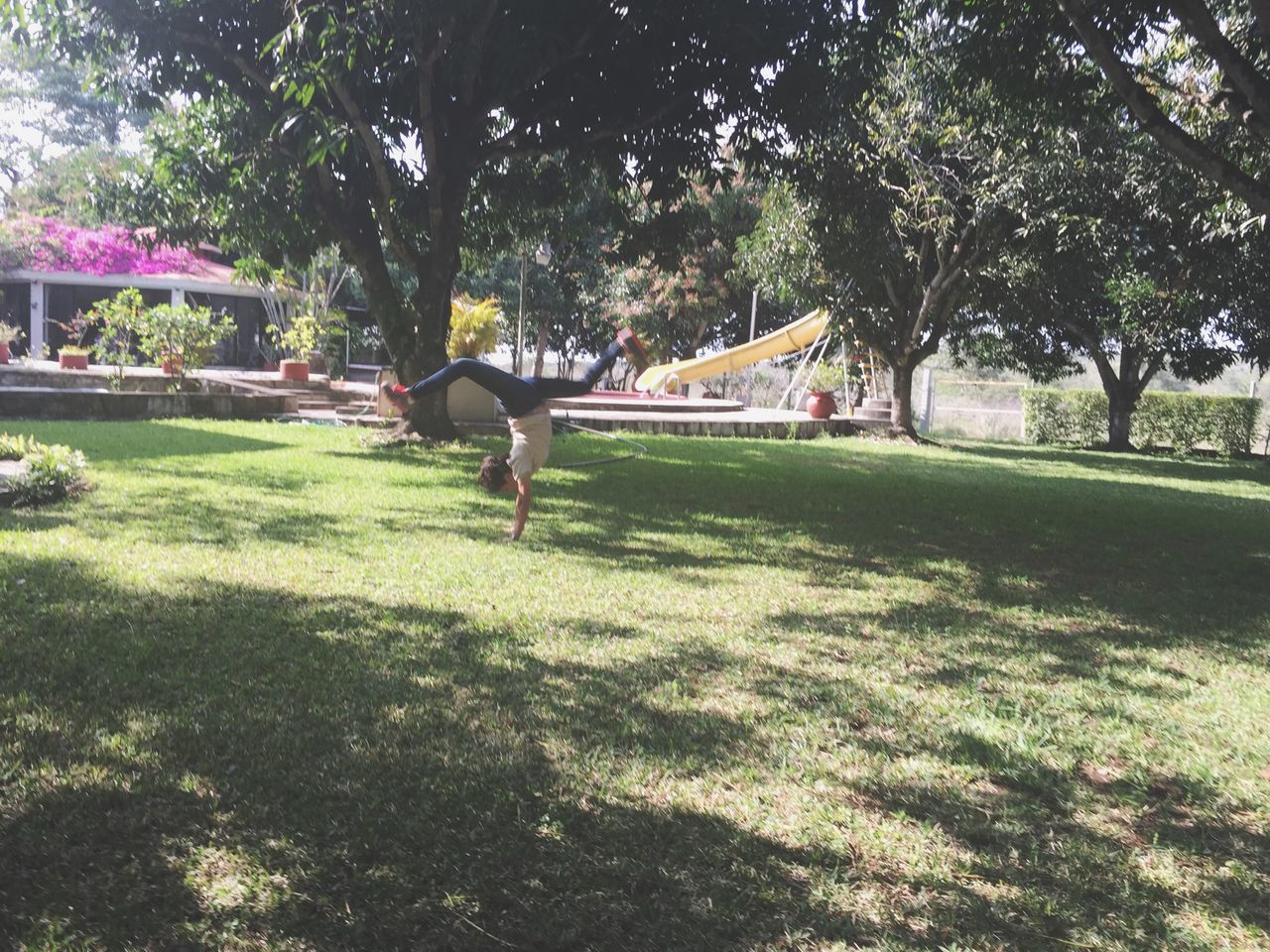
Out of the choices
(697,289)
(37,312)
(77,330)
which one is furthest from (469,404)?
(37,312)

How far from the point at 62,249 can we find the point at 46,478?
21847 mm

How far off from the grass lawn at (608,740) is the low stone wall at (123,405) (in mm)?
9277

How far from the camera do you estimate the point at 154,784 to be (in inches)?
119

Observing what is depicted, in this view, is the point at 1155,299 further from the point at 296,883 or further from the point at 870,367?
the point at 296,883

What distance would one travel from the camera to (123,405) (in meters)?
16.0

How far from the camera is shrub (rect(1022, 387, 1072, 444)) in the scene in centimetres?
2648

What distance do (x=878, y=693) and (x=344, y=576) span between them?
3.22m

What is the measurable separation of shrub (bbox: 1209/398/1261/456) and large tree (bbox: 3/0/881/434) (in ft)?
60.8

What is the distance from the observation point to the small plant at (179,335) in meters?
16.7

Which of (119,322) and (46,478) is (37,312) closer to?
(119,322)

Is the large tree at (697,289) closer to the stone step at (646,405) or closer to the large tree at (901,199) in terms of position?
the stone step at (646,405)

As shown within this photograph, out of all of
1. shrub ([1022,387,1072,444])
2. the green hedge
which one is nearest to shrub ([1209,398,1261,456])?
the green hedge

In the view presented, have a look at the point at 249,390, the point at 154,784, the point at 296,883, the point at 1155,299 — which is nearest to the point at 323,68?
the point at 154,784

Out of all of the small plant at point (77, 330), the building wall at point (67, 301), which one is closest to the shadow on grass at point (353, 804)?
the small plant at point (77, 330)
